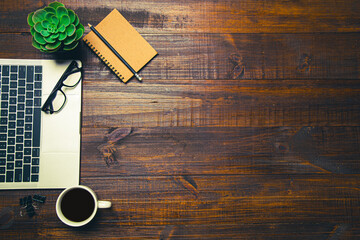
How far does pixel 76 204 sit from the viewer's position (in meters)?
0.83

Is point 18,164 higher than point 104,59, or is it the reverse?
point 104,59

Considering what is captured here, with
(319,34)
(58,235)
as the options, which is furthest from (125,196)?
(319,34)

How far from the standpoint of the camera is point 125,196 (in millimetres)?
900

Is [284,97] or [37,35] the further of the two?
[284,97]

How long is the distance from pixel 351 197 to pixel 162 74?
31.4 inches

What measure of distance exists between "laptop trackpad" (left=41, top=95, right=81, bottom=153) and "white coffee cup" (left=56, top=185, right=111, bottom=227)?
0.44ft

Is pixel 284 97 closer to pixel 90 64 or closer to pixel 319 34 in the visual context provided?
pixel 319 34

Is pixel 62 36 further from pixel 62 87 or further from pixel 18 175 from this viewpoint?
pixel 18 175

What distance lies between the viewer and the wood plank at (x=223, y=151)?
90cm

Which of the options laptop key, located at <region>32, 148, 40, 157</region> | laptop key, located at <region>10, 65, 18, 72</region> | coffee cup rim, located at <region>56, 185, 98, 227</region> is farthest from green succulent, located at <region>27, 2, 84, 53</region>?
coffee cup rim, located at <region>56, 185, 98, 227</region>

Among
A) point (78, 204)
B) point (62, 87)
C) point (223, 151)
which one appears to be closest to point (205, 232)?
point (223, 151)

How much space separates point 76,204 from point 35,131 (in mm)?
275

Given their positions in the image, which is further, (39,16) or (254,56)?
(254,56)

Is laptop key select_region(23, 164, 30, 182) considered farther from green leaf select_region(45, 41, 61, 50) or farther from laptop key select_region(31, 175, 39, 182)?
green leaf select_region(45, 41, 61, 50)
